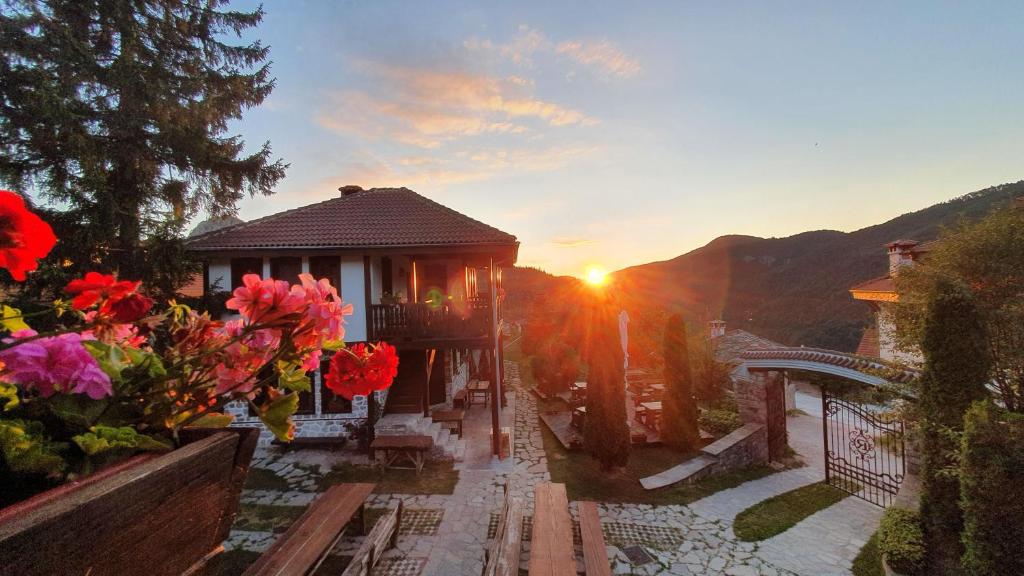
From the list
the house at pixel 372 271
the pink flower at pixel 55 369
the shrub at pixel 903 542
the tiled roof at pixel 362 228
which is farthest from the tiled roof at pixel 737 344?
the pink flower at pixel 55 369

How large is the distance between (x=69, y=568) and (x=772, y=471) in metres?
12.2

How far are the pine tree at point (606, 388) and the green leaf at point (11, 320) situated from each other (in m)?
8.91

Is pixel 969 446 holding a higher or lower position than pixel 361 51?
lower

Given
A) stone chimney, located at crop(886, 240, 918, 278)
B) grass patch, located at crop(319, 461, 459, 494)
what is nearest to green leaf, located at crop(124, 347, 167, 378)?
grass patch, located at crop(319, 461, 459, 494)

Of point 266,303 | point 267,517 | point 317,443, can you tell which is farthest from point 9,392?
point 317,443

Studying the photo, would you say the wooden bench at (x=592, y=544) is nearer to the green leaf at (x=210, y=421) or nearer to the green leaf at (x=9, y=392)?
the green leaf at (x=210, y=421)

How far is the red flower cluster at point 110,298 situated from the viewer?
0.93m

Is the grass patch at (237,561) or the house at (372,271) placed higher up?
the house at (372,271)

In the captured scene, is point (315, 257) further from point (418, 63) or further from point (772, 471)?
point (772, 471)

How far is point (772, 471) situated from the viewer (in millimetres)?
9820

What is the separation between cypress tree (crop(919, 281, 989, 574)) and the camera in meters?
5.33

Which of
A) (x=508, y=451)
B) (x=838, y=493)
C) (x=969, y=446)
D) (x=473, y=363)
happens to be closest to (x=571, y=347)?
(x=473, y=363)

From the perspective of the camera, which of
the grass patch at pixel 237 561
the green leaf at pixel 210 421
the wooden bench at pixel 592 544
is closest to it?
the green leaf at pixel 210 421

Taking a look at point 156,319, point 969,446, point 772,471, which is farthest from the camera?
point 772,471
